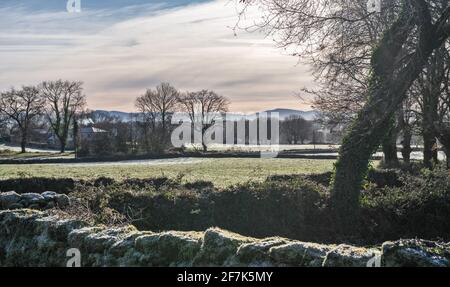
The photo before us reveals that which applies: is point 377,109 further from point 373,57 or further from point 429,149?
point 429,149

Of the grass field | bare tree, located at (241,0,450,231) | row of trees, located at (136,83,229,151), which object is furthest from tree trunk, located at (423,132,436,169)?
row of trees, located at (136,83,229,151)

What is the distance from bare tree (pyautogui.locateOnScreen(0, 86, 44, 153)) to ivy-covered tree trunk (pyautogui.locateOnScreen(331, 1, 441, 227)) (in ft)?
285

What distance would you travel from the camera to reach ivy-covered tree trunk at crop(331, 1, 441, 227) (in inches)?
426

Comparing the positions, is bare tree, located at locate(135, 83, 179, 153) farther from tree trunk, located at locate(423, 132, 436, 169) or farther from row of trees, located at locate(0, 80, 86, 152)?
tree trunk, located at locate(423, 132, 436, 169)

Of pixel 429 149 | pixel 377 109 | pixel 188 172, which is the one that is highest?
pixel 377 109

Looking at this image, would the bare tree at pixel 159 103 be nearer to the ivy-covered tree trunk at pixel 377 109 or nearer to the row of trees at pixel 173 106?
the row of trees at pixel 173 106

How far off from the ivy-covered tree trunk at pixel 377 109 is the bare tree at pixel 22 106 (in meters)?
86.8

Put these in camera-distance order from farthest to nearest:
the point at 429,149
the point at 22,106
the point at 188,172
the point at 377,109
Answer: the point at 22,106, the point at 429,149, the point at 188,172, the point at 377,109

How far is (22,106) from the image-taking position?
9181cm

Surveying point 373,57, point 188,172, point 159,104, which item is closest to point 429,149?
point 188,172

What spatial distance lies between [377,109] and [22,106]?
9012cm

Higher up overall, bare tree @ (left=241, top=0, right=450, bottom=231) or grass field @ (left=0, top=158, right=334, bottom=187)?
bare tree @ (left=241, top=0, right=450, bottom=231)

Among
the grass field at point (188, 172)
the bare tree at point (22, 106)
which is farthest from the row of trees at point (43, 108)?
the grass field at point (188, 172)
